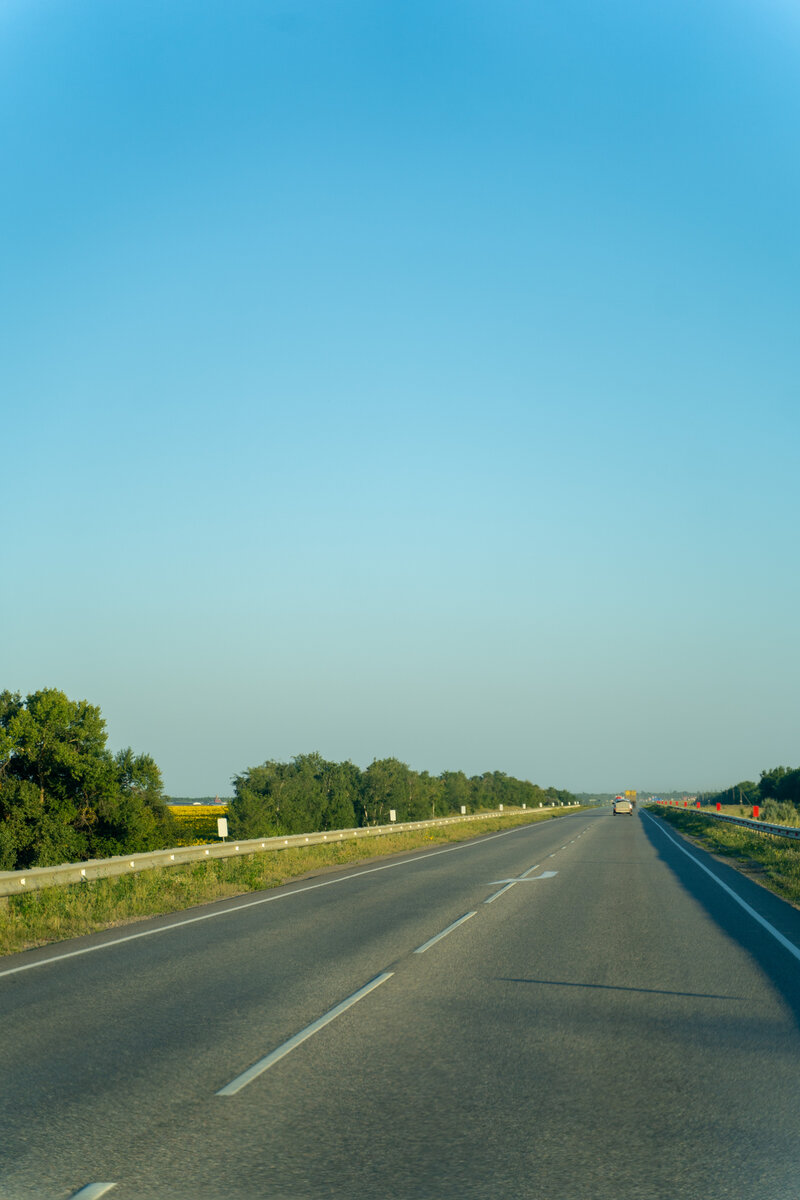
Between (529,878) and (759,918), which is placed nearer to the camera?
(759,918)

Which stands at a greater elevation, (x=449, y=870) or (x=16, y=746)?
(x=16, y=746)

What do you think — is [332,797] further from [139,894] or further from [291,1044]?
[291,1044]

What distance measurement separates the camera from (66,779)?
51.8 metres

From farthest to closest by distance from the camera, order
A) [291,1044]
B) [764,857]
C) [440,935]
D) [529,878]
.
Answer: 1. [764,857]
2. [529,878]
3. [440,935]
4. [291,1044]

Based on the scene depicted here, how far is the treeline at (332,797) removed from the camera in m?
107

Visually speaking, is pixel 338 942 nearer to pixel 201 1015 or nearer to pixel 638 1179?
pixel 201 1015

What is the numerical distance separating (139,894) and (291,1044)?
11.1 metres

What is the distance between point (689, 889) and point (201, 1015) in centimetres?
1373

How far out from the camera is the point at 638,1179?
15.8 ft

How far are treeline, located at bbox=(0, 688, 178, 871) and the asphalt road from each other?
3879cm

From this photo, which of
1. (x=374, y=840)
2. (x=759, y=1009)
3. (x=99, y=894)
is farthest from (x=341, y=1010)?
(x=374, y=840)

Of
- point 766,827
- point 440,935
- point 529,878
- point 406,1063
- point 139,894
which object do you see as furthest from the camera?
point 766,827

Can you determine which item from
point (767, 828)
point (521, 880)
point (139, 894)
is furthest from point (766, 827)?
point (139, 894)

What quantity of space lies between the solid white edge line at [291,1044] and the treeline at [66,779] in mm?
42929
